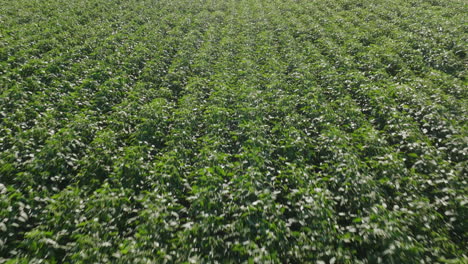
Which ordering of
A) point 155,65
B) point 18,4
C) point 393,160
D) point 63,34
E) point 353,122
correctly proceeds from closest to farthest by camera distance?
1. point 393,160
2. point 353,122
3. point 155,65
4. point 63,34
5. point 18,4

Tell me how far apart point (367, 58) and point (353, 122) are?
599 cm

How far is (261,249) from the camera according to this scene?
411cm

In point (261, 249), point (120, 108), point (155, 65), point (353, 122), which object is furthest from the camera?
point (155, 65)

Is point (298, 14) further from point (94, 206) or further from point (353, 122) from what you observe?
point (94, 206)

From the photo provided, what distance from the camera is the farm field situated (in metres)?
4.40

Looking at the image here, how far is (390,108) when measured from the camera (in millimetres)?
8070

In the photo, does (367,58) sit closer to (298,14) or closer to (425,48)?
(425,48)

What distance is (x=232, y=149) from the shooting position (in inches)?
286

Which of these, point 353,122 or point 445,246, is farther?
point 353,122

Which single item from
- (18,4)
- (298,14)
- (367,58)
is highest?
(18,4)

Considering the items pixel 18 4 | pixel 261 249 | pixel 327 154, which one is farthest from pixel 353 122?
pixel 18 4

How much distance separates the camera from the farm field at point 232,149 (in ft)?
14.4

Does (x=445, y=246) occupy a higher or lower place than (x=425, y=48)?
higher

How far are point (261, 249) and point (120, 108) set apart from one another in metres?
6.76
